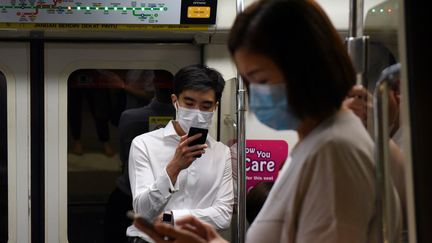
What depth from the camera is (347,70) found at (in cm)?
125

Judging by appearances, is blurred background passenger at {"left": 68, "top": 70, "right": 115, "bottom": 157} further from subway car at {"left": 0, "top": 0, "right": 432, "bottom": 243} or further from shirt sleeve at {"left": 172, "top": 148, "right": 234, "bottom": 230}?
shirt sleeve at {"left": 172, "top": 148, "right": 234, "bottom": 230}

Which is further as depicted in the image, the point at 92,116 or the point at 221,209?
the point at 92,116

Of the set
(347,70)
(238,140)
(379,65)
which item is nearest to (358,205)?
(347,70)

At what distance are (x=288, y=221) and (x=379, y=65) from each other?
2.18ft

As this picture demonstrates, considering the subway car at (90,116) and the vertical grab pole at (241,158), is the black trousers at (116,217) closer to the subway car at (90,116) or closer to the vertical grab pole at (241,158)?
the subway car at (90,116)

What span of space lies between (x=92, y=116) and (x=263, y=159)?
990mm

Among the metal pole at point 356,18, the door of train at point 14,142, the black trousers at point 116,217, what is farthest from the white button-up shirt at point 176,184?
the metal pole at point 356,18

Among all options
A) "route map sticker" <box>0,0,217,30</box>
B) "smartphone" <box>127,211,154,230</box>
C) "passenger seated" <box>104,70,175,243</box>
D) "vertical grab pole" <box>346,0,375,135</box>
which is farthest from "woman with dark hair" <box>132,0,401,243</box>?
"passenger seated" <box>104,70,175,243</box>

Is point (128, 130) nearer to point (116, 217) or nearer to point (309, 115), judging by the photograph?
point (116, 217)

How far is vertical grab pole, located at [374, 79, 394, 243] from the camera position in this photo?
1.29 m

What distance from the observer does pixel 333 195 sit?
3.91 ft

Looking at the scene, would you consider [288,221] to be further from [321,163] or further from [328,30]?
[328,30]

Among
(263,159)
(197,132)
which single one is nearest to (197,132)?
(197,132)

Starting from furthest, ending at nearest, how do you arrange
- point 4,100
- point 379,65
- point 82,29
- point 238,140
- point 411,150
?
point 4,100
point 82,29
point 238,140
point 379,65
point 411,150
